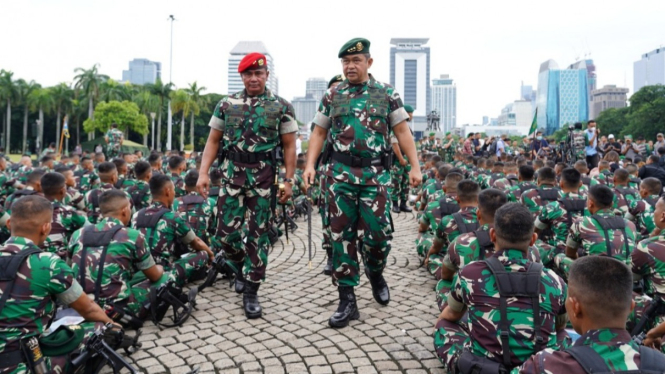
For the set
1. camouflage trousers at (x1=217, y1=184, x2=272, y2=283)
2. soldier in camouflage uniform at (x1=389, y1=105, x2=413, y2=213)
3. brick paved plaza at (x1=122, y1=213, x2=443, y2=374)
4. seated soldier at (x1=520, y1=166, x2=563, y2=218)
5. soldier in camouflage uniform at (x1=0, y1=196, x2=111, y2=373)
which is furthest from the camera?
soldier in camouflage uniform at (x1=389, y1=105, x2=413, y2=213)

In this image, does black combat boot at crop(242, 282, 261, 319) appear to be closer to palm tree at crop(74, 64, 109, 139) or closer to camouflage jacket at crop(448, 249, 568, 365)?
camouflage jacket at crop(448, 249, 568, 365)

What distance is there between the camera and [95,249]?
3.97 m

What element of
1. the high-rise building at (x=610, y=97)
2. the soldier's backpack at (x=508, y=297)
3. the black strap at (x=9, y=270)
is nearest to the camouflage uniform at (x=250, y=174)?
the black strap at (x=9, y=270)

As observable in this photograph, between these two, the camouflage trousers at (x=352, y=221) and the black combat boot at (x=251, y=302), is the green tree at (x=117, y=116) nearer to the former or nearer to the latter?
the black combat boot at (x=251, y=302)

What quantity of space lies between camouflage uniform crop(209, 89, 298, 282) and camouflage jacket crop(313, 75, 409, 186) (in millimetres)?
647

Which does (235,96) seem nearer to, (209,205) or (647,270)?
(209,205)

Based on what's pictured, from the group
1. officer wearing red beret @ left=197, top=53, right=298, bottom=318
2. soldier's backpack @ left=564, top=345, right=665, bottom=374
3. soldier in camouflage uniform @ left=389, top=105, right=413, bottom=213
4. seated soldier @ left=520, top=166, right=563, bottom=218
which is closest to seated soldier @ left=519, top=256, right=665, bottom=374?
soldier's backpack @ left=564, top=345, right=665, bottom=374

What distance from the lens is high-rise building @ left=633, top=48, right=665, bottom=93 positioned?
14388cm

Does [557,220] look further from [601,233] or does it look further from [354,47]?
[354,47]

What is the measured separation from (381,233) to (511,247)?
5.25ft

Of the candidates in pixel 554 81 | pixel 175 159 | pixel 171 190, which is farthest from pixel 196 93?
pixel 554 81

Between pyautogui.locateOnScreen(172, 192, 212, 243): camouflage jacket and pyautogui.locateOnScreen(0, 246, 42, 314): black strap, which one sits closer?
pyautogui.locateOnScreen(0, 246, 42, 314): black strap

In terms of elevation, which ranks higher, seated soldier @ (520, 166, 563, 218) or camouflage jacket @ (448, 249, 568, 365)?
seated soldier @ (520, 166, 563, 218)

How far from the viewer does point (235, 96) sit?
4.93m
